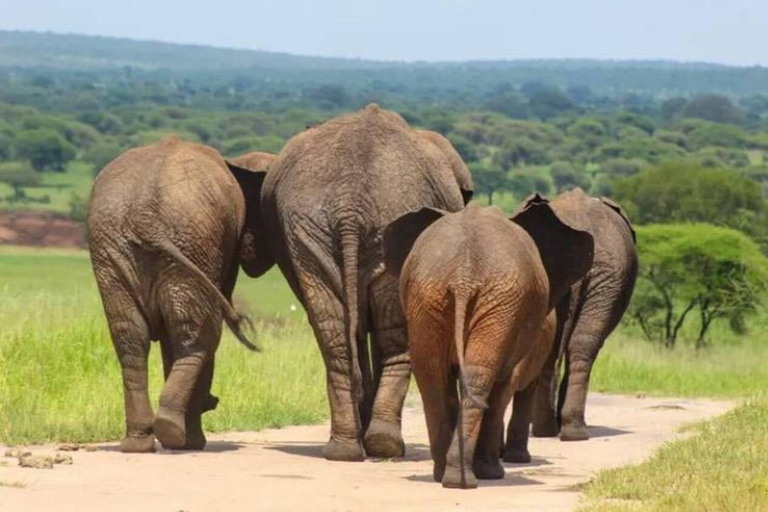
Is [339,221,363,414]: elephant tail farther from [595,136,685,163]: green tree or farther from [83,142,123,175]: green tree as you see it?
[595,136,685,163]: green tree

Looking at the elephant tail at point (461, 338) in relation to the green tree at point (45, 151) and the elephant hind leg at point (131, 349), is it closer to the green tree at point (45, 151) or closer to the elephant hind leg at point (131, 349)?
the elephant hind leg at point (131, 349)

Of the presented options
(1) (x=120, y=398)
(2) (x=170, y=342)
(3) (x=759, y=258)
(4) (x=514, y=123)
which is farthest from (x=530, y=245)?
(4) (x=514, y=123)

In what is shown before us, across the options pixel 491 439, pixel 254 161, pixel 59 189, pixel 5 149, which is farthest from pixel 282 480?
pixel 5 149

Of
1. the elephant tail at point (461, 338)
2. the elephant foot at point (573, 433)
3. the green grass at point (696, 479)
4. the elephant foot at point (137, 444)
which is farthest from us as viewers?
the elephant foot at point (573, 433)

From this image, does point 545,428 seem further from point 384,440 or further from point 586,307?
point 384,440

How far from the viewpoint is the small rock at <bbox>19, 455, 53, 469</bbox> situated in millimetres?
10812

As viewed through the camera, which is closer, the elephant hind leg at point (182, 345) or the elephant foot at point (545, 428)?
the elephant hind leg at point (182, 345)

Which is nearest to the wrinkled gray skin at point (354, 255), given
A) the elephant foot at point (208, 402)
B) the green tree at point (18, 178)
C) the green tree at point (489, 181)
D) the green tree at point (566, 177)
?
the elephant foot at point (208, 402)

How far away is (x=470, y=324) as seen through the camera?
34.1 ft

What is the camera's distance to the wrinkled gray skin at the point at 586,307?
1407 centimetres

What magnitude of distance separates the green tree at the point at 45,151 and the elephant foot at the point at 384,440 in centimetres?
9785

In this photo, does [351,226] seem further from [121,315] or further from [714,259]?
[714,259]

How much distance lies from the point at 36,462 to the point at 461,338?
2.36 meters

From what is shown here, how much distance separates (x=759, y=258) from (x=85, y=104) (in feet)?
527
